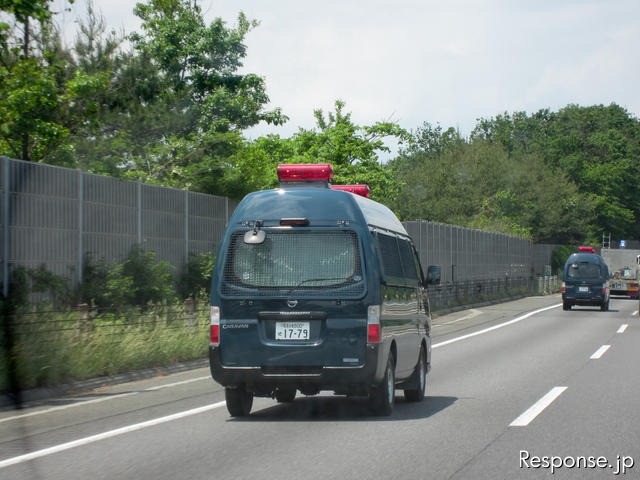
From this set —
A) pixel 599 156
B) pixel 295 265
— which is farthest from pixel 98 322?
pixel 599 156

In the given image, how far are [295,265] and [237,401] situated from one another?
5.51 feet

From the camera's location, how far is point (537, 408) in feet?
37.4

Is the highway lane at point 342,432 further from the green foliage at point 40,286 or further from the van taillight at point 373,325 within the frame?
the green foliage at point 40,286

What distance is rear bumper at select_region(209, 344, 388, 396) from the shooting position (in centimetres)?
1011

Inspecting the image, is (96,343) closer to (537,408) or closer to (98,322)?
(98,322)

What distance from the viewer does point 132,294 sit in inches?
801


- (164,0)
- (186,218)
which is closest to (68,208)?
(186,218)

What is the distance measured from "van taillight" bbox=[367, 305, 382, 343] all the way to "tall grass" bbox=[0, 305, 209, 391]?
524 centimetres

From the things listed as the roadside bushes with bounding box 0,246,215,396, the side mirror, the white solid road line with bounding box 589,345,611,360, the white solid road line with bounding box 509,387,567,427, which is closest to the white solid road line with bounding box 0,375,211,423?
the roadside bushes with bounding box 0,246,215,396

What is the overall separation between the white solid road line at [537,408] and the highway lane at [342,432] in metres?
0.10

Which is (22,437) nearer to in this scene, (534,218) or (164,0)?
(164,0)

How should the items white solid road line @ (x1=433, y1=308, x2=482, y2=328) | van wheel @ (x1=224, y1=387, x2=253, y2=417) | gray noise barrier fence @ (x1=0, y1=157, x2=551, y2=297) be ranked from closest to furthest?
van wheel @ (x1=224, y1=387, x2=253, y2=417) < gray noise barrier fence @ (x1=0, y1=157, x2=551, y2=297) < white solid road line @ (x1=433, y1=308, x2=482, y2=328)

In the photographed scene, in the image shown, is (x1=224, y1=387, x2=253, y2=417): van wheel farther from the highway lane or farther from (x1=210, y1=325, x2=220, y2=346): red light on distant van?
(x1=210, y1=325, x2=220, y2=346): red light on distant van

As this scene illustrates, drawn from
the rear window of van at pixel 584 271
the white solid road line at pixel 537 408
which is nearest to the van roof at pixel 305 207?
the white solid road line at pixel 537 408
